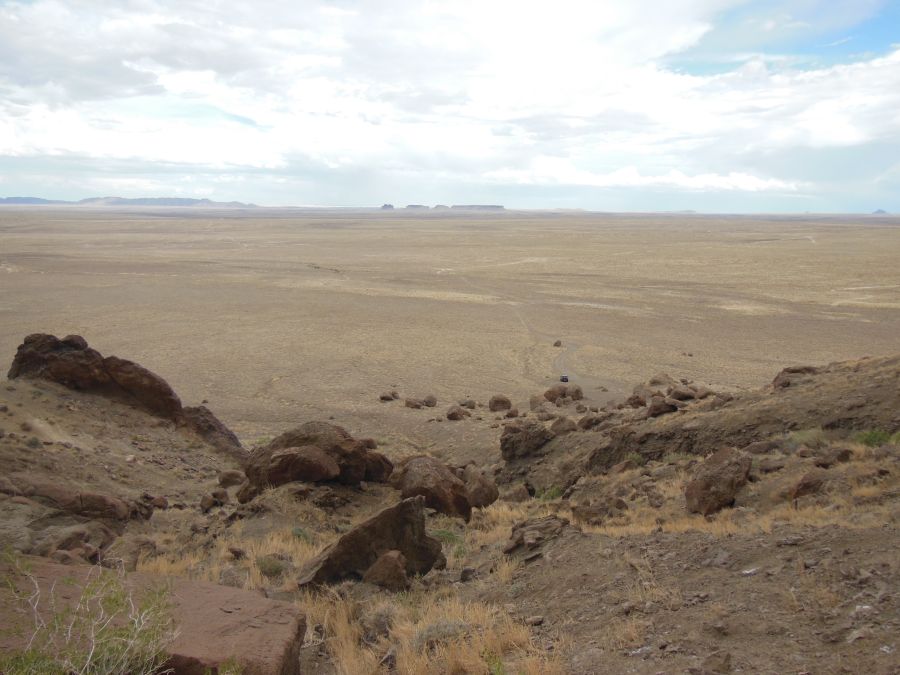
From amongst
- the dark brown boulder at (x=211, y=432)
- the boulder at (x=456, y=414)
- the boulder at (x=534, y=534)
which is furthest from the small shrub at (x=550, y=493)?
the dark brown boulder at (x=211, y=432)

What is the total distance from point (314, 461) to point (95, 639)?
7.03 meters

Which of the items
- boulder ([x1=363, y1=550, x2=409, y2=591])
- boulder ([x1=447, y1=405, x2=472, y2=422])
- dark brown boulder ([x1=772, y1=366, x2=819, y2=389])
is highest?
dark brown boulder ([x1=772, y1=366, x2=819, y2=389])

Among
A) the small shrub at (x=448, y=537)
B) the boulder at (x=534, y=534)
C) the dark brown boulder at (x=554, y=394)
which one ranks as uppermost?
the boulder at (x=534, y=534)

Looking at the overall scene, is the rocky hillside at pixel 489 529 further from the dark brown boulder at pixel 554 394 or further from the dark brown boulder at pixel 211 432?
the dark brown boulder at pixel 554 394

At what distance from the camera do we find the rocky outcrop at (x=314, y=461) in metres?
11.5

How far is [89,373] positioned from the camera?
15.8 meters

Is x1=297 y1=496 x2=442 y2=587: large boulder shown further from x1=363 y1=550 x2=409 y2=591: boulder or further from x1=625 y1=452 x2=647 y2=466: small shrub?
x1=625 y1=452 x2=647 y2=466: small shrub

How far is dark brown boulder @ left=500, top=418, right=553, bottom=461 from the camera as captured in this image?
1470 centimetres

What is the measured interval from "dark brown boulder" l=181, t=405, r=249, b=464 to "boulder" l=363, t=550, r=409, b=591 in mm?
8742

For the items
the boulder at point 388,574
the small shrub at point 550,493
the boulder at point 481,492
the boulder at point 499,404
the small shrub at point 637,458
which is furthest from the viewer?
the boulder at point 499,404

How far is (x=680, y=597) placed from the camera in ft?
19.5

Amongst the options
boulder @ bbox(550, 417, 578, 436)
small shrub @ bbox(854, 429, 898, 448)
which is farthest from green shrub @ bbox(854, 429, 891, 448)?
boulder @ bbox(550, 417, 578, 436)

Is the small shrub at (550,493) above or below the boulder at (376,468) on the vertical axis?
below

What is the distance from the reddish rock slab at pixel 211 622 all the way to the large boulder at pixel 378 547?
1.68 m
